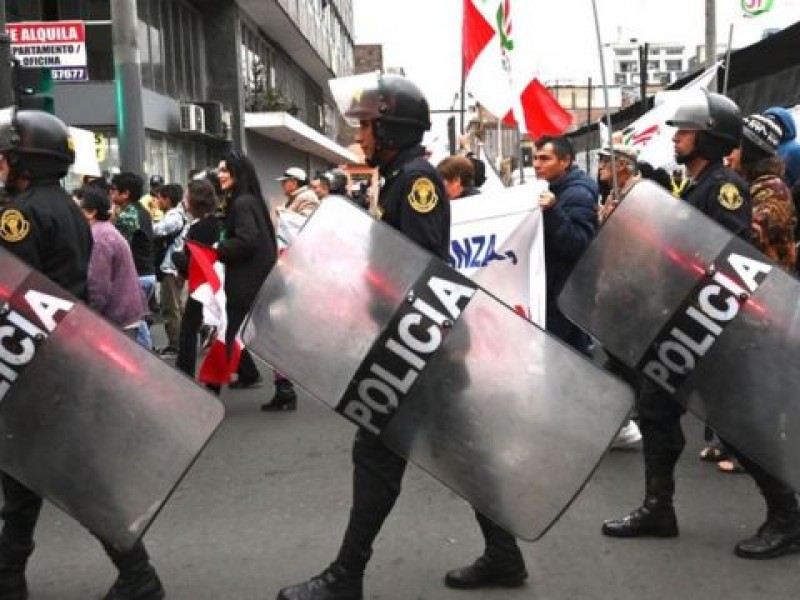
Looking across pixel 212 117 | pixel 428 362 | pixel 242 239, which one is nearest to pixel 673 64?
pixel 212 117

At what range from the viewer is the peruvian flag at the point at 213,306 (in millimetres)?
6500

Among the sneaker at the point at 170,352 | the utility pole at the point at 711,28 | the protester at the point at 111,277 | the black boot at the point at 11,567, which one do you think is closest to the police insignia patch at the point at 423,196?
the black boot at the point at 11,567

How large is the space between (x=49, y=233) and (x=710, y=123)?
2.50 meters

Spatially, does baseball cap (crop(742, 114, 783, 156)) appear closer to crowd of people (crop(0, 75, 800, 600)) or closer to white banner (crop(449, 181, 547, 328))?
crowd of people (crop(0, 75, 800, 600))

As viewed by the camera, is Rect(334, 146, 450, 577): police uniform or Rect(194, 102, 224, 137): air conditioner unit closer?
Rect(334, 146, 450, 577): police uniform

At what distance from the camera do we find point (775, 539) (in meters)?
3.80

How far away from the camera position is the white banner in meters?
5.49

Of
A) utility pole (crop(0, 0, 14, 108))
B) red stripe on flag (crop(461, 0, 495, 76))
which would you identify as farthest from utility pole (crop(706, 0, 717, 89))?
utility pole (crop(0, 0, 14, 108))

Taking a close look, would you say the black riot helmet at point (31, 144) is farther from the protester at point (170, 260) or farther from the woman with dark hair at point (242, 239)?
the protester at point (170, 260)

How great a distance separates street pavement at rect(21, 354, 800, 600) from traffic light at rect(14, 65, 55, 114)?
407cm

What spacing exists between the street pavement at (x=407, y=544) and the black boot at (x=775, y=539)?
0.13 feet

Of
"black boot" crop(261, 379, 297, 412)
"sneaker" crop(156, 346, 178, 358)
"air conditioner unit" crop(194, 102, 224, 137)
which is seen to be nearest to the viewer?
"black boot" crop(261, 379, 297, 412)

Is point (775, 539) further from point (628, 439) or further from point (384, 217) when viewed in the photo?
point (384, 217)

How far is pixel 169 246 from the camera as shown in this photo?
9453 millimetres
